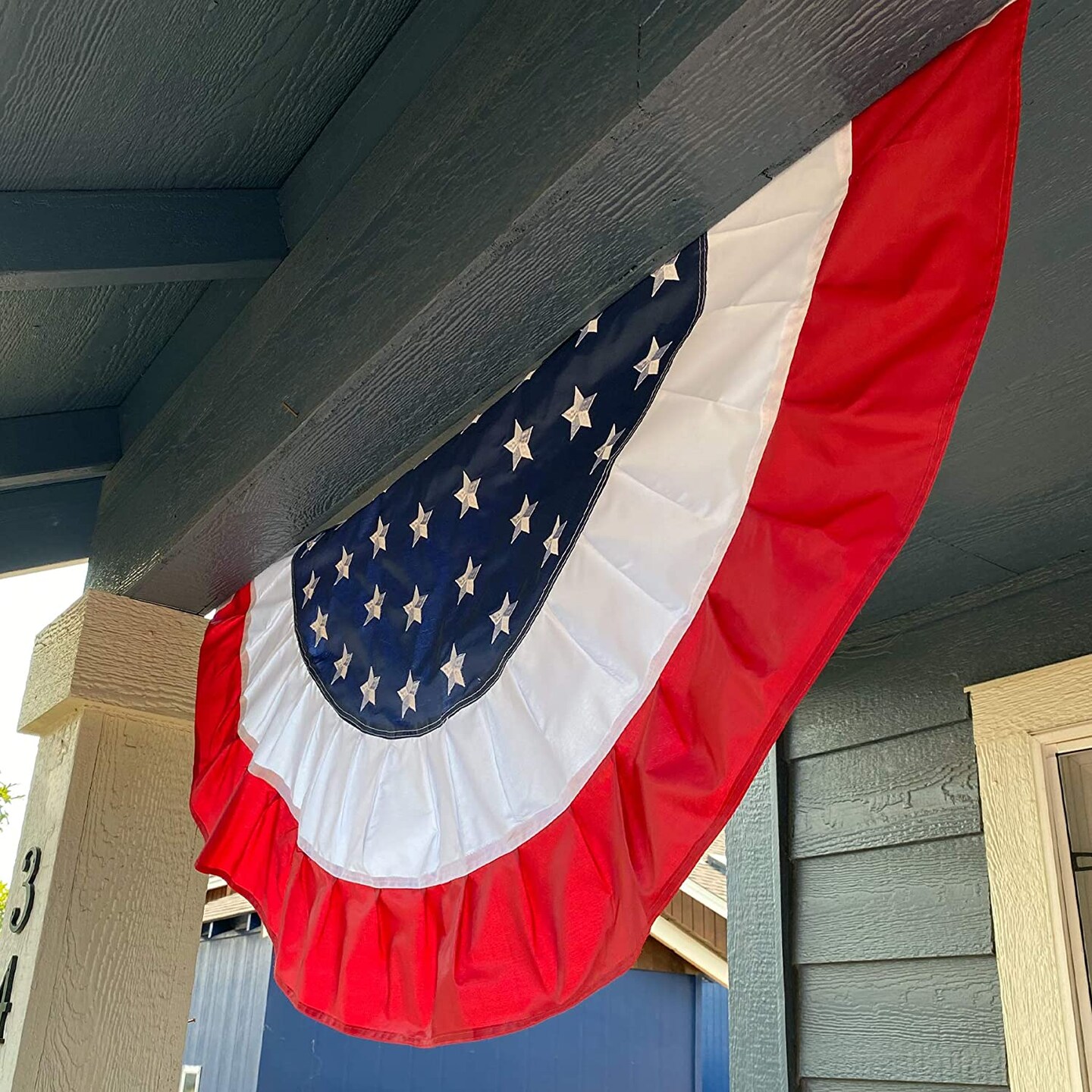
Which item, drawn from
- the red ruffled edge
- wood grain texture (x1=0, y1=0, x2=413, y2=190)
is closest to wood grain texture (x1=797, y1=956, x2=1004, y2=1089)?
the red ruffled edge

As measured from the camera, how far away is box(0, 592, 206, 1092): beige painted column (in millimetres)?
1684

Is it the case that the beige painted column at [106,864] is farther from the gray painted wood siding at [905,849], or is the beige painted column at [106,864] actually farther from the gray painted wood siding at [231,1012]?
the gray painted wood siding at [231,1012]

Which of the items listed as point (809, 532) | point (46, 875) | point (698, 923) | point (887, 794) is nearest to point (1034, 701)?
point (887, 794)

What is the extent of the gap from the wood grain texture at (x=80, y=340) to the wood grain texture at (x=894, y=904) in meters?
1.68

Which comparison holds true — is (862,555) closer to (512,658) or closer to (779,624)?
(779,624)

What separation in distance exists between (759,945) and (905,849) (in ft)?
1.31

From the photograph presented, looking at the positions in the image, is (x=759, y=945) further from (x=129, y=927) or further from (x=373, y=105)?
(x=373, y=105)

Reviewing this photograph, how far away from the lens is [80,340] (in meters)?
1.91

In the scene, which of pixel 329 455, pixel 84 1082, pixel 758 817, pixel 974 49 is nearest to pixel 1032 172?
pixel 974 49

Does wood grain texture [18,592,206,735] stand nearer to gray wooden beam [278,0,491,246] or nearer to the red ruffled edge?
gray wooden beam [278,0,491,246]

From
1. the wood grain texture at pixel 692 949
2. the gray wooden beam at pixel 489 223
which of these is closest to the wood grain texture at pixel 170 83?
the gray wooden beam at pixel 489 223

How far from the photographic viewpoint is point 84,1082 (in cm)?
167

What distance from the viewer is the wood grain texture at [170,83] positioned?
1.28 m

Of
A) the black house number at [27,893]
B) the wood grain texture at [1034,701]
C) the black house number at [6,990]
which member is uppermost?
the wood grain texture at [1034,701]
